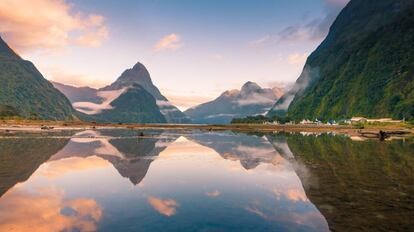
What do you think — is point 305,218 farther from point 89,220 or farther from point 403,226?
point 89,220

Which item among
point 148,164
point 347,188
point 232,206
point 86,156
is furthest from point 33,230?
point 86,156

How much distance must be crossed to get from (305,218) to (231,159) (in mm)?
33061

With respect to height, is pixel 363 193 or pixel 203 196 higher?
pixel 363 193

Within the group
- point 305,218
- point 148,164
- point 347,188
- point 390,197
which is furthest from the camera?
point 148,164

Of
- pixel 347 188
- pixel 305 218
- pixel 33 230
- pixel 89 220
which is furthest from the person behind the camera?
pixel 347 188

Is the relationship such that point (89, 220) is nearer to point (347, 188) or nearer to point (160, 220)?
point (160, 220)

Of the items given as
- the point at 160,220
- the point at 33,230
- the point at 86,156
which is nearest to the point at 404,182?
the point at 160,220

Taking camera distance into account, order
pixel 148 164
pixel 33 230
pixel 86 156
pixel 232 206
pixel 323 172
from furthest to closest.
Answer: pixel 86 156
pixel 148 164
pixel 323 172
pixel 232 206
pixel 33 230

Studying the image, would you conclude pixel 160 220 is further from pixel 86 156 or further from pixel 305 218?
pixel 86 156

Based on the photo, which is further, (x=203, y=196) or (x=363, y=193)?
(x=363, y=193)

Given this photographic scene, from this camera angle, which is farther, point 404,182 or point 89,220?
point 404,182

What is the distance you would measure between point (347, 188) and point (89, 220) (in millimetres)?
22327

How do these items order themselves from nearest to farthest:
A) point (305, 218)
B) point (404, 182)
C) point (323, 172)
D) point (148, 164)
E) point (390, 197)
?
point (305, 218)
point (390, 197)
point (404, 182)
point (323, 172)
point (148, 164)

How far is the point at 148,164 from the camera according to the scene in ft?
154
